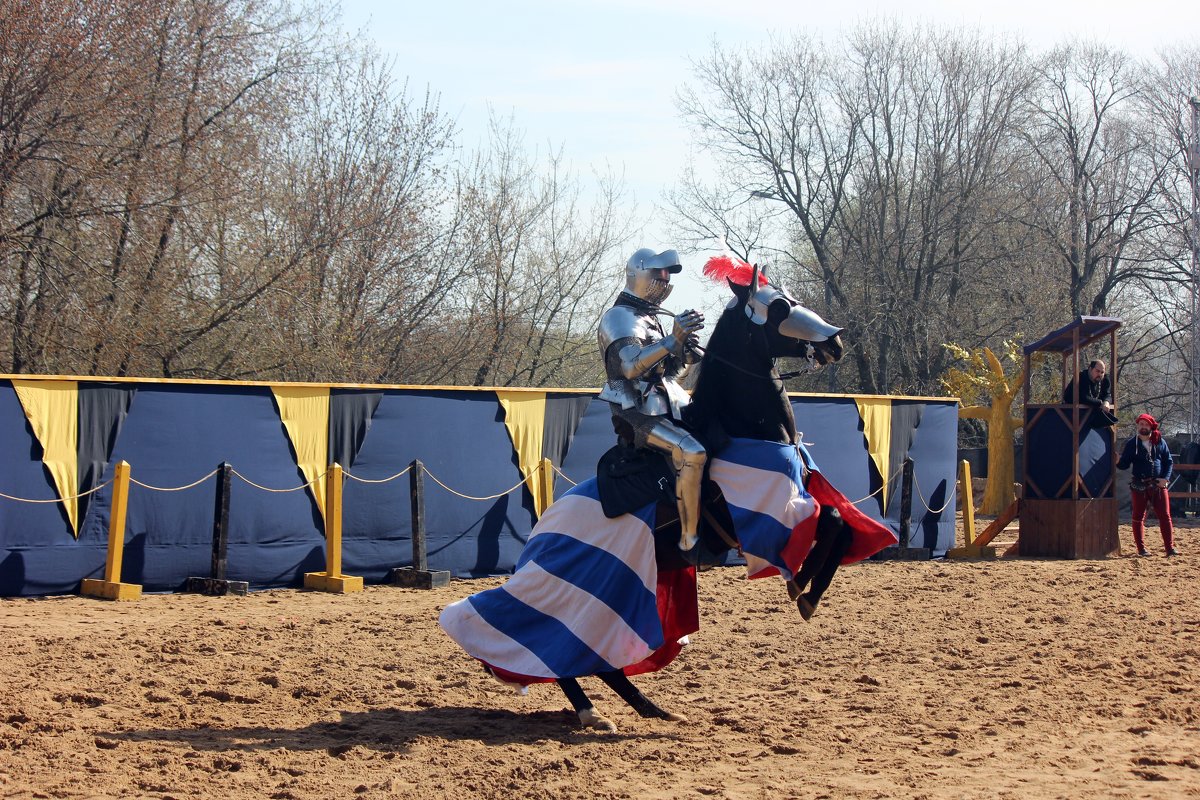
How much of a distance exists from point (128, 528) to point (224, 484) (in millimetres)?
887

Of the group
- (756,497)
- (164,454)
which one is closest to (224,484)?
(164,454)

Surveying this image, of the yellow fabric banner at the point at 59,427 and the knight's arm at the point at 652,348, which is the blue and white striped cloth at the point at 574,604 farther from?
the yellow fabric banner at the point at 59,427

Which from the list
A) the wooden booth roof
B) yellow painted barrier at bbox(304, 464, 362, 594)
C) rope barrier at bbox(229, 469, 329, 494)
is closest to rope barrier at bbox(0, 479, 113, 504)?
rope barrier at bbox(229, 469, 329, 494)

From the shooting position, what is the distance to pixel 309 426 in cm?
1171

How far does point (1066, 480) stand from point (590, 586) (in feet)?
35.1

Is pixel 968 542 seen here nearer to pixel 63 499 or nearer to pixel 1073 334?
pixel 1073 334

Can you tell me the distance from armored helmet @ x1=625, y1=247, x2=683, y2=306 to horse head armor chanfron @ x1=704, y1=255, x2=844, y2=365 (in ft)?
0.99

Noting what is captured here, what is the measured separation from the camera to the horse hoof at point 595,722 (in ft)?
19.3

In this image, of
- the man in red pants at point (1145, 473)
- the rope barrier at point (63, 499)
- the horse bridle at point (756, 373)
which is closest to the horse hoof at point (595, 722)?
the horse bridle at point (756, 373)

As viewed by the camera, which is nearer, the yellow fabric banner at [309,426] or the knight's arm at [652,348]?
the knight's arm at [652,348]

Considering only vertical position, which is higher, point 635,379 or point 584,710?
point 635,379

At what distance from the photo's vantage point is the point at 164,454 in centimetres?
1084

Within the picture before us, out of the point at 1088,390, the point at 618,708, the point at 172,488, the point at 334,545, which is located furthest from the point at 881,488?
the point at 618,708

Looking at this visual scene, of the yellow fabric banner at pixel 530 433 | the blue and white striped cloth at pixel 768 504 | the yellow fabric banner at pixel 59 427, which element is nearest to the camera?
the blue and white striped cloth at pixel 768 504
